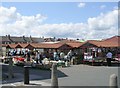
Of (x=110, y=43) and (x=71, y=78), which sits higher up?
(x=110, y=43)

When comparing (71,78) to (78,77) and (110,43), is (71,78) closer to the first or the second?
(78,77)

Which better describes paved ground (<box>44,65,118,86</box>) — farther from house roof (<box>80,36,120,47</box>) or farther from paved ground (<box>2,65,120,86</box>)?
house roof (<box>80,36,120,47</box>)

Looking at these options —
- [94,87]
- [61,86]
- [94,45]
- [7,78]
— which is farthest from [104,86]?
[94,45]

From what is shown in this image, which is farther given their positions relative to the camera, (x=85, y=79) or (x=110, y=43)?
(x=110, y=43)

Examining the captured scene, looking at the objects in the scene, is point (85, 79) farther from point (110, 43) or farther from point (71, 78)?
point (110, 43)

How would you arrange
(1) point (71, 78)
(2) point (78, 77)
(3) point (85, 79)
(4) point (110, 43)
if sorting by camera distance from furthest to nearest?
(4) point (110, 43) → (2) point (78, 77) → (1) point (71, 78) → (3) point (85, 79)

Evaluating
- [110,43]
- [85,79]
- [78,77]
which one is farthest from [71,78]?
[110,43]

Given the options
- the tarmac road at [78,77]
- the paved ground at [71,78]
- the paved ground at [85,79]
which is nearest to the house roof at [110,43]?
the tarmac road at [78,77]

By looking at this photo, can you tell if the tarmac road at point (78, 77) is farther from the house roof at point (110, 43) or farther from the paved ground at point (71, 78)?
the house roof at point (110, 43)

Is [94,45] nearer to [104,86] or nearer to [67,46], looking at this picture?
[67,46]

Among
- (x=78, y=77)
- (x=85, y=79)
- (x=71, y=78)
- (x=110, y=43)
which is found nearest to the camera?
(x=85, y=79)

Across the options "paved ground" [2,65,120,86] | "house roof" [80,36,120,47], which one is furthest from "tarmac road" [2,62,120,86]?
"house roof" [80,36,120,47]

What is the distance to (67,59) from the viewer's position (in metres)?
34.2

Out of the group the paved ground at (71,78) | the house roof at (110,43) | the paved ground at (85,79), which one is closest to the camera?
the paved ground at (85,79)
